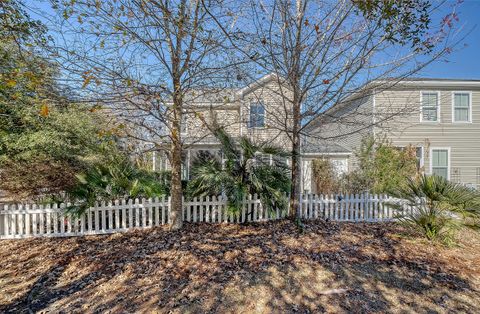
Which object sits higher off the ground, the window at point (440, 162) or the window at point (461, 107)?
the window at point (461, 107)

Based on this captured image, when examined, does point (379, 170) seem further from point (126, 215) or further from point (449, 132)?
point (126, 215)

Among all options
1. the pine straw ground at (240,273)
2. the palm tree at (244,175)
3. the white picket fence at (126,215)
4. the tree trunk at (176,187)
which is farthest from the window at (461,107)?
the tree trunk at (176,187)

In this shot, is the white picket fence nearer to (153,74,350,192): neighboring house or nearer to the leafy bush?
(153,74,350,192): neighboring house

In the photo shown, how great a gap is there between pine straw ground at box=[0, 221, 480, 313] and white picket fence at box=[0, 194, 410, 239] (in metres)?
0.33

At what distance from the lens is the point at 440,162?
40.5ft

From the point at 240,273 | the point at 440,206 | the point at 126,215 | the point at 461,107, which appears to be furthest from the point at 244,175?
the point at 461,107

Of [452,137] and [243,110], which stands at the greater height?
[243,110]

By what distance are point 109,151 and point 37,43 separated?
354 centimetres

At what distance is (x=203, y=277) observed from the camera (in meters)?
3.50

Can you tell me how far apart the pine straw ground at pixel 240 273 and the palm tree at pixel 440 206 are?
331 millimetres

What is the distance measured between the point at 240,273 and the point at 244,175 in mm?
2784

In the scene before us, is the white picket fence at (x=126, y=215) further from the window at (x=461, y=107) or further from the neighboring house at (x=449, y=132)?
the window at (x=461, y=107)

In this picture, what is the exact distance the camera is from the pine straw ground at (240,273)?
119 inches

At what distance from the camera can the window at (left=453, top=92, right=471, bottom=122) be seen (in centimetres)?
1214
